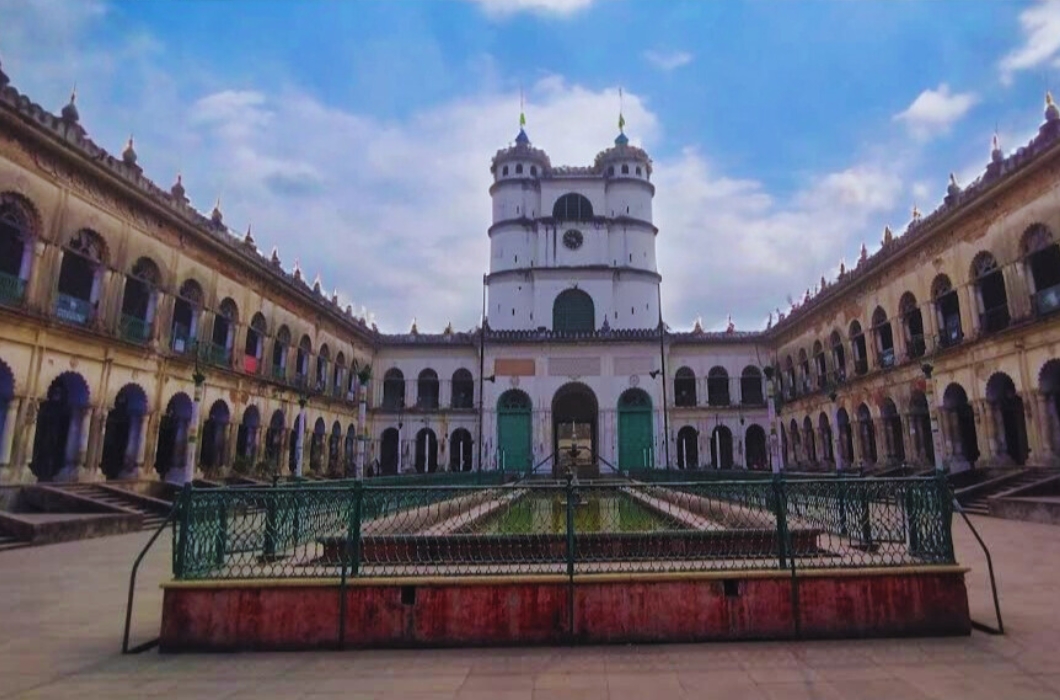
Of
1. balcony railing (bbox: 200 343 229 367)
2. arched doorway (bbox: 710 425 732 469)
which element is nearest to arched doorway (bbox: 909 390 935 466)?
arched doorway (bbox: 710 425 732 469)

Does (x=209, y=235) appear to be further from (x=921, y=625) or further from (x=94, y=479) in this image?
(x=921, y=625)

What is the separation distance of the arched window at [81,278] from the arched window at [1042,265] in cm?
2590

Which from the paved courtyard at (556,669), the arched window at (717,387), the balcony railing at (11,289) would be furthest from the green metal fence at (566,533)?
the arched window at (717,387)

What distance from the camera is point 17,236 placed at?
48.0 feet

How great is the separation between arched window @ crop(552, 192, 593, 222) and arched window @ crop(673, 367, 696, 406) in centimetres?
1189

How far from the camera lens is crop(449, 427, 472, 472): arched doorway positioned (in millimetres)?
34719

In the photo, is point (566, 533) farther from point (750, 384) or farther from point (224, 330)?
point (750, 384)

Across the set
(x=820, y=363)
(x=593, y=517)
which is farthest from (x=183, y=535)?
(x=820, y=363)

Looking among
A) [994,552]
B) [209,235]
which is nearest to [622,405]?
[209,235]

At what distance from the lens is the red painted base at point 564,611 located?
17.8 feet

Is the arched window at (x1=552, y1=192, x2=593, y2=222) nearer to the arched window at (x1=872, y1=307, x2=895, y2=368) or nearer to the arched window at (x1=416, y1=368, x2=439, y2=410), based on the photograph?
the arched window at (x1=416, y1=368, x2=439, y2=410)

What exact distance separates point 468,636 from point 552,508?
280 centimetres

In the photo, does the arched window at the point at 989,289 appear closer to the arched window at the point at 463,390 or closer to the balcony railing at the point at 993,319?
the balcony railing at the point at 993,319

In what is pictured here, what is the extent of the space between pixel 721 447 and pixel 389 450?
1974 centimetres
